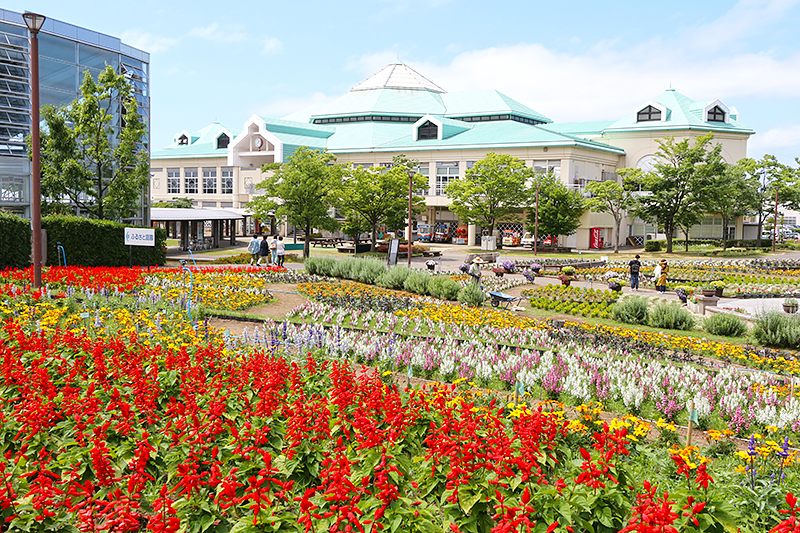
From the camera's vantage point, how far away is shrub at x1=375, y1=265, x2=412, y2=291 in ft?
72.4

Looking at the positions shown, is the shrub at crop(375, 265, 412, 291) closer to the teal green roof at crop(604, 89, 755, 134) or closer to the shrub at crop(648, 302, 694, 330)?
the shrub at crop(648, 302, 694, 330)

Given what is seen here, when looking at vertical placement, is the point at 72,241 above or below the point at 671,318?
above

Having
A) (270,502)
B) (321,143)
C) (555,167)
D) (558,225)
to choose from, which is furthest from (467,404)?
(321,143)

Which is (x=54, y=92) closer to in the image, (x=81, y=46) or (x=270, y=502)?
(x=81, y=46)

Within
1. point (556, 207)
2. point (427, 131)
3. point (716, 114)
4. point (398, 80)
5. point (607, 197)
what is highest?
point (398, 80)

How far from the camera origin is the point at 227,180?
68000mm

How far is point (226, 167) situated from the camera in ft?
223

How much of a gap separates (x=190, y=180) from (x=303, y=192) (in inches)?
1539

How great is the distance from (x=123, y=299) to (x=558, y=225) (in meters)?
40.7

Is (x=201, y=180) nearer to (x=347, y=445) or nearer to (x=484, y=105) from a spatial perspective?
(x=484, y=105)

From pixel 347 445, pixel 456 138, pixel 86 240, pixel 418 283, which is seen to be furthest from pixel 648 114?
pixel 347 445

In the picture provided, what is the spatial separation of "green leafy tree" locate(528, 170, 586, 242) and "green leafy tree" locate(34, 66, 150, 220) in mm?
31393

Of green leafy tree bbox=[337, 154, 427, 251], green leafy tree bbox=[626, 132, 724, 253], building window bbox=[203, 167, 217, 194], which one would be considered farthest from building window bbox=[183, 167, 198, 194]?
green leafy tree bbox=[626, 132, 724, 253]

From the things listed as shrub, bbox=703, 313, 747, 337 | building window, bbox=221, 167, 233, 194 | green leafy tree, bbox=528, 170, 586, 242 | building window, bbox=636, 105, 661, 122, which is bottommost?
shrub, bbox=703, 313, 747, 337
